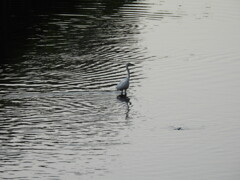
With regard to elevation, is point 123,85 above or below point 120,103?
above

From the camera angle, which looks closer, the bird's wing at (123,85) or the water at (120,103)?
the water at (120,103)

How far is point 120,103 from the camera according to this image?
3241cm

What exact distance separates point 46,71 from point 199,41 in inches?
563

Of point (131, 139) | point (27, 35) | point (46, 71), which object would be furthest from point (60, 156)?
point (27, 35)

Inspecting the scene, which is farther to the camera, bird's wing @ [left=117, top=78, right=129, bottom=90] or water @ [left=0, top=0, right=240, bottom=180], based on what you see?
bird's wing @ [left=117, top=78, right=129, bottom=90]

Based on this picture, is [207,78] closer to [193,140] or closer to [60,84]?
[60,84]

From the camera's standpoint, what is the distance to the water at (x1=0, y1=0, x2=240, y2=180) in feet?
81.8

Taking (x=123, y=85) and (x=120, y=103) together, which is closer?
(x=120, y=103)

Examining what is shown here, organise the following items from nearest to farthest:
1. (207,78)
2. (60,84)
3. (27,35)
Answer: (60,84), (207,78), (27,35)

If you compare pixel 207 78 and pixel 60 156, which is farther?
pixel 207 78

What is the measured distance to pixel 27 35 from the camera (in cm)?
4753

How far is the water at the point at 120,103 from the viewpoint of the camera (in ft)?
81.8

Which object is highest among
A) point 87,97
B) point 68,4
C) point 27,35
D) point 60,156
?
point 68,4

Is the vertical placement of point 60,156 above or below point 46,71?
below
